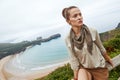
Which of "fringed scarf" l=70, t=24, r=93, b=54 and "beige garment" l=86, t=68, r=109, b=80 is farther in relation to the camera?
"beige garment" l=86, t=68, r=109, b=80

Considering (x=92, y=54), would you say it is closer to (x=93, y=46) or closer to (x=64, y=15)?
(x=93, y=46)

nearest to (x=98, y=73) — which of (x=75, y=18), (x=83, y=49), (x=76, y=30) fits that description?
(x=83, y=49)

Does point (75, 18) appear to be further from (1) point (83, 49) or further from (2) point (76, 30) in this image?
(1) point (83, 49)

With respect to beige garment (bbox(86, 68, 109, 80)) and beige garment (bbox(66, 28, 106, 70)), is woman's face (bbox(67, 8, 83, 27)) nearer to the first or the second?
beige garment (bbox(66, 28, 106, 70))

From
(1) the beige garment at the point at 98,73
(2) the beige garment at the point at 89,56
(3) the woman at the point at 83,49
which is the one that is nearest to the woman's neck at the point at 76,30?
(3) the woman at the point at 83,49

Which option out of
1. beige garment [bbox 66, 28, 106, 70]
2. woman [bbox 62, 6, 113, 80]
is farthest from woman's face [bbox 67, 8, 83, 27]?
beige garment [bbox 66, 28, 106, 70]

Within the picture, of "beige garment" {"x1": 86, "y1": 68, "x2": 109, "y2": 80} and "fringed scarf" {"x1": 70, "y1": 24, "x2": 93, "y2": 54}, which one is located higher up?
"fringed scarf" {"x1": 70, "y1": 24, "x2": 93, "y2": 54}

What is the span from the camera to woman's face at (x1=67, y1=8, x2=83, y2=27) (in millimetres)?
3875

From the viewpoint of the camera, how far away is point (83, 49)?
12.7ft

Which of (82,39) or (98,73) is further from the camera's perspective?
(98,73)

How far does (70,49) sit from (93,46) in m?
0.28

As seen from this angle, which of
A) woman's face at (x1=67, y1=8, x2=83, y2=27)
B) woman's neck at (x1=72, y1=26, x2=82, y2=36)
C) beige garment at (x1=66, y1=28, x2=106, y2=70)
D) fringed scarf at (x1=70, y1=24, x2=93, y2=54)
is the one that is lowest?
beige garment at (x1=66, y1=28, x2=106, y2=70)

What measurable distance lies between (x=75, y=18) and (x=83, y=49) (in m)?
0.38

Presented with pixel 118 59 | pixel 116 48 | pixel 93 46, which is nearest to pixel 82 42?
pixel 93 46
